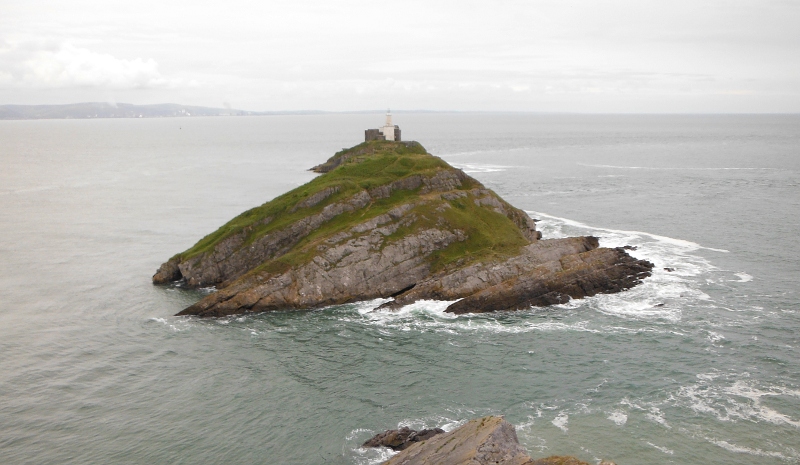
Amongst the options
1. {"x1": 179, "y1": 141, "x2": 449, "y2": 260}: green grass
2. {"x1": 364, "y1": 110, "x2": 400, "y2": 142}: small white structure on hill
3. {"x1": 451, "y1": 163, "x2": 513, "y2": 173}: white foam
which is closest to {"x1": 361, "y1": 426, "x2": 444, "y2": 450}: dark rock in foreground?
{"x1": 179, "y1": 141, "x2": 449, "y2": 260}: green grass

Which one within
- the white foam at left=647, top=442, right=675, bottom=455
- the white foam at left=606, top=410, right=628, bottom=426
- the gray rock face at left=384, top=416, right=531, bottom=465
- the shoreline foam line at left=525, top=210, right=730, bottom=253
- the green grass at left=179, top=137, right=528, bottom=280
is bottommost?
the white foam at left=647, top=442, right=675, bottom=455

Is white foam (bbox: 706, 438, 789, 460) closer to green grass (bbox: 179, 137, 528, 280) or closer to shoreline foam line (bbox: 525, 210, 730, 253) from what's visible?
green grass (bbox: 179, 137, 528, 280)

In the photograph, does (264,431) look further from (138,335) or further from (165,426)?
(138,335)

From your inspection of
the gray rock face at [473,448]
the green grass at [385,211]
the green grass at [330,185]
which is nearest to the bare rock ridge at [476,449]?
the gray rock face at [473,448]

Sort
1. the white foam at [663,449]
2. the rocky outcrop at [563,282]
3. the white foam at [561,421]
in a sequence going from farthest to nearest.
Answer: the rocky outcrop at [563,282], the white foam at [561,421], the white foam at [663,449]

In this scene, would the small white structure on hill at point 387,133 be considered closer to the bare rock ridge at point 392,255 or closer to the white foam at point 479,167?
the bare rock ridge at point 392,255

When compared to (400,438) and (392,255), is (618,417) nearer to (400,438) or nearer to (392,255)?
(400,438)

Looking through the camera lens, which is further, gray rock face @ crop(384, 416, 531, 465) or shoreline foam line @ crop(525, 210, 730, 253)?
shoreline foam line @ crop(525, 210, 730, 253)
